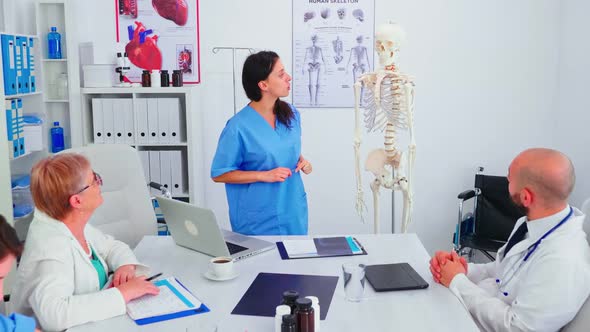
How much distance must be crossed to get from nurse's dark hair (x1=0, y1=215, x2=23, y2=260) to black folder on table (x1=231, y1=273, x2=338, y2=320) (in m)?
0.68

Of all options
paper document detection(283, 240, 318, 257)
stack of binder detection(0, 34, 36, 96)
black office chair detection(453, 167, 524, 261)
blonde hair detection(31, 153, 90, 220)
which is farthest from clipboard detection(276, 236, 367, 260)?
stack of binder detection(0, 34, 36, 96)

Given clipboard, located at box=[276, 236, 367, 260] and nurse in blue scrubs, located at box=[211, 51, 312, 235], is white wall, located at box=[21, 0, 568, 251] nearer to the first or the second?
nurse in blue scrubs, located at box=[211, 51, 312, 235]

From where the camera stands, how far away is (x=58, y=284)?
1.81 metres

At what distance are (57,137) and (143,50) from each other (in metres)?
0.80

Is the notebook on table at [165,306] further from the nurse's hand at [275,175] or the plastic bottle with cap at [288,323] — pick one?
the nurse's hand at [275,175]

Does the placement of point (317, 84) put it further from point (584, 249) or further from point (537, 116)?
point (584, 249)

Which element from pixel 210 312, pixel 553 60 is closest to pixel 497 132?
pixel 553 60

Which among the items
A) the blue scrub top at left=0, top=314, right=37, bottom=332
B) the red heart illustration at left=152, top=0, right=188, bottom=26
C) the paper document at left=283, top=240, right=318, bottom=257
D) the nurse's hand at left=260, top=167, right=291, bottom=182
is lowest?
the paper document at left=283, top=240, right=318, bottom=257

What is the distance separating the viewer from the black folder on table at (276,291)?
74.2 inches

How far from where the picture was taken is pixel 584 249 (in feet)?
6.21

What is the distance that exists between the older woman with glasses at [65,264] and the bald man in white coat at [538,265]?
1010 mm

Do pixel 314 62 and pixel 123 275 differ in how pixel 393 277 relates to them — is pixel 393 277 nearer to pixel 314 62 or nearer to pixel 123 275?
pixel 123 275

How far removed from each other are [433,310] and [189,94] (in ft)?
8.03

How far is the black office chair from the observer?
3.84 meters
